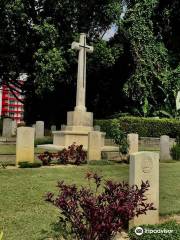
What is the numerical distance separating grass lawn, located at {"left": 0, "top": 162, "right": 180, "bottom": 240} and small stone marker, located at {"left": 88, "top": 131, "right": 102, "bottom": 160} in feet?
3.87

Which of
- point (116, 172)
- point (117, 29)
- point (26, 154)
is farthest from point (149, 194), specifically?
point (117, 29)

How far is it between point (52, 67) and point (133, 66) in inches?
332

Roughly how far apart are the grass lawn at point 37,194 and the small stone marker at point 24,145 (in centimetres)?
159

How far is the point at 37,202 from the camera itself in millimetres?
8125

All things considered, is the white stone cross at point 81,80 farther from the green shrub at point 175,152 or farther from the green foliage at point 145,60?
the green foliage at point 145,60

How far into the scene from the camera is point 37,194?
28.8ft

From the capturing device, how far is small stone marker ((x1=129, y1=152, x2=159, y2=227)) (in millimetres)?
6812

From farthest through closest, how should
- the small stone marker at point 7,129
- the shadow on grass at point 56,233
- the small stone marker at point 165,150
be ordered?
1. the small stone marker at point 7,129
2. the small stone marker at point 165,150
3. the shadow on grass at point 56,233

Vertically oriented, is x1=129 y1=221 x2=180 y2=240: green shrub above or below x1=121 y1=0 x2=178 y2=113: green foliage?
below

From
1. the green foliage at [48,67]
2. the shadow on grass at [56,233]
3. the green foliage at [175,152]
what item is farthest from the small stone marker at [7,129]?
the shadow on grass at [56,233]

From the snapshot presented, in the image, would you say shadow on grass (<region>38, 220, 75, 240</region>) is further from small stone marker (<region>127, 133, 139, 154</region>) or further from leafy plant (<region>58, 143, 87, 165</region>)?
small stone marker (<region>127, 133, 139, 154</region>)

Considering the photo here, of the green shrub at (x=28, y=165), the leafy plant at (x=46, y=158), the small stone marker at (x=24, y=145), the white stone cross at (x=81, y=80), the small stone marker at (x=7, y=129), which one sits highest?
the white stone cross at (x=81, y=80)

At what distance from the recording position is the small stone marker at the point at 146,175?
6.81 meters

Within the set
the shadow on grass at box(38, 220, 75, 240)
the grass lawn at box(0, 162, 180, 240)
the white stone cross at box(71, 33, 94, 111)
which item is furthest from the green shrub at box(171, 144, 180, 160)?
the shadow on grass at box(38, 220, 75, 240)
